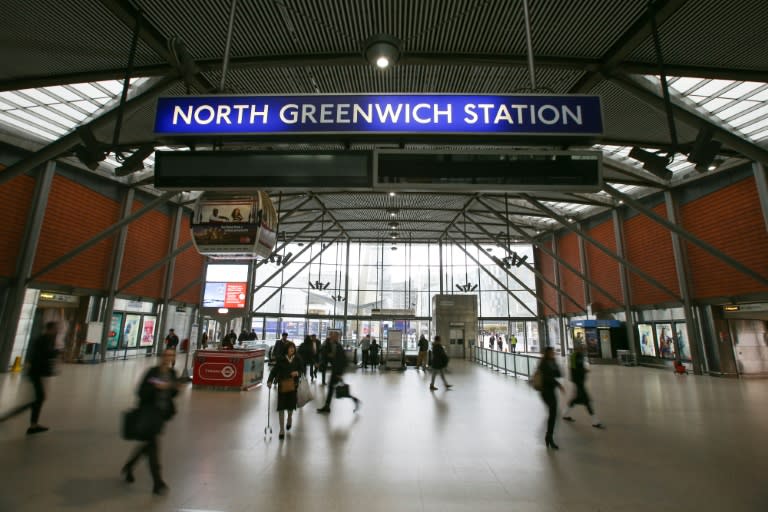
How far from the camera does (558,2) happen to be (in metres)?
5.85

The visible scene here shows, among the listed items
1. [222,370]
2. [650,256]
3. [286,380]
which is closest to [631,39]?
[286,380]

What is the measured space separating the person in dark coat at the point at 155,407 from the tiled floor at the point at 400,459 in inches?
6.8

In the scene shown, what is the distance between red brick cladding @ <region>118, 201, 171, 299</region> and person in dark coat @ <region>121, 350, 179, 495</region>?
17.6 meters

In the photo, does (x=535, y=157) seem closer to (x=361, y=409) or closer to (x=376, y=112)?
(x=376, y=112)

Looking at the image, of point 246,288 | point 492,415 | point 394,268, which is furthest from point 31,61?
point 394,268

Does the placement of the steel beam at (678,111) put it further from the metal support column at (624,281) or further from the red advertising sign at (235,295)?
the metal support column at (624,281)

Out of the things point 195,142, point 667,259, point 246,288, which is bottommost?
point 246,288

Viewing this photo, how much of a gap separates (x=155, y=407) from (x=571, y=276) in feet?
92.5

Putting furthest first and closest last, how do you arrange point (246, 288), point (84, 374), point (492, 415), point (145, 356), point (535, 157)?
point (145, 356), point (84, 374), point (246, 288), point (492, 415), point (535, 157)

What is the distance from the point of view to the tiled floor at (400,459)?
365 cm

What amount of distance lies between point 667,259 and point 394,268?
19.8 m

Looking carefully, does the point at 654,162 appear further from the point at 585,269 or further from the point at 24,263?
the point at 585,269

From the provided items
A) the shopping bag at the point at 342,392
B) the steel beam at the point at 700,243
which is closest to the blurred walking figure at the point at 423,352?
the shopping bag at the point at 342,392

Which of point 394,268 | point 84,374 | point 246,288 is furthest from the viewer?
point 394,268
